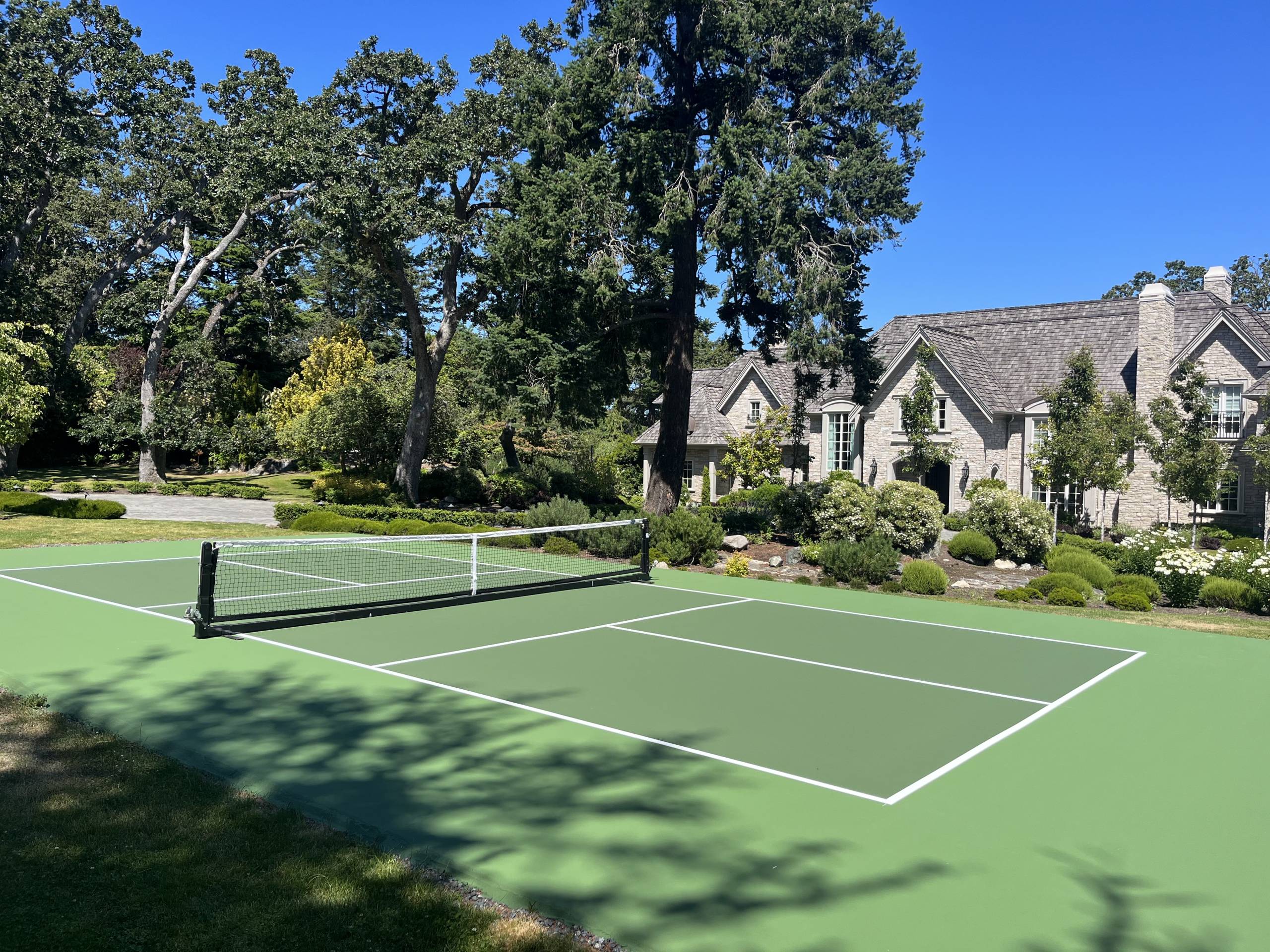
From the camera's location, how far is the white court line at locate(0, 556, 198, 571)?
16469 mm

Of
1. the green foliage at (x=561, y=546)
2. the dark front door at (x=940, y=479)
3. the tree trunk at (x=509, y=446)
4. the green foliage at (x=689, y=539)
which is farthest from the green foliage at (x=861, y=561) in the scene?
the tree trunk at (x=509, y=446)

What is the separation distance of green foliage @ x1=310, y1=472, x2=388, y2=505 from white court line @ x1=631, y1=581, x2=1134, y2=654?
16.9 meters

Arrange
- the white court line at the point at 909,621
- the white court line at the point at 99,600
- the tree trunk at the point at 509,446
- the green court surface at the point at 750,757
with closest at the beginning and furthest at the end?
the green court surface at the point at 750,757 < the white court line at the point at 99,600 < the white court line at the point at 909,621 < the tree trunk at the point at 509,446

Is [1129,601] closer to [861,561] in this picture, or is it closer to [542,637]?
[861,561]

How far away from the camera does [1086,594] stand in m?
17.7

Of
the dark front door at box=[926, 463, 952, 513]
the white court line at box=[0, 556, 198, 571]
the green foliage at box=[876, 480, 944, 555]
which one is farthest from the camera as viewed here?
the dark front door at box=[926, 463, 952, 513]

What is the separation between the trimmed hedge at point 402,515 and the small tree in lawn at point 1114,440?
16.0 metres

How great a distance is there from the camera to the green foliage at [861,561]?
18.6 m

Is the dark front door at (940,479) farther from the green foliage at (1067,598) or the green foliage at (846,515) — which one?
the green foliage at (1067,598)

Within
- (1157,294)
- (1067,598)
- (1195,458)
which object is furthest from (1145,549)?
(1157,294)

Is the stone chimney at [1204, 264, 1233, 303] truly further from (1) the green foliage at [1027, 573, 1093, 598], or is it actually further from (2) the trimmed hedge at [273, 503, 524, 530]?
(2) the trimmed hedge at [273, 503, 524, 530]

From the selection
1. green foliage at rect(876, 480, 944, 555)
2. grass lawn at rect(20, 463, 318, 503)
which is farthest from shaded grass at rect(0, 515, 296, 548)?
green foliage at rect(876, 480, 944, 555)

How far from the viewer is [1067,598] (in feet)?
56.3

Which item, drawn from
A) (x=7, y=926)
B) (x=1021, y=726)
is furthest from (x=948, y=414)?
(x=7, y=926)
